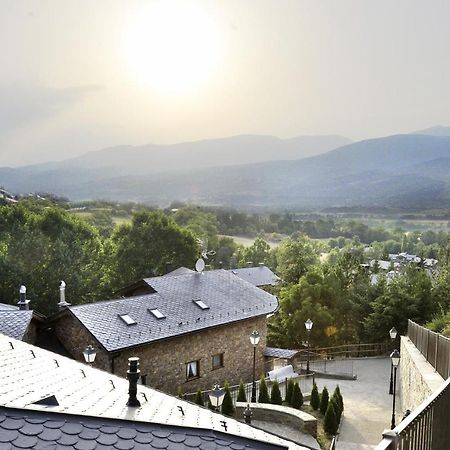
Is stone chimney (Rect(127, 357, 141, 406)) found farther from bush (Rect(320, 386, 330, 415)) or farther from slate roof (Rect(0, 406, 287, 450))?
bush (Rect(320, 386, 330, 415))

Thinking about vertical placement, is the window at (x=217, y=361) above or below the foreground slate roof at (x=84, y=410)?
below

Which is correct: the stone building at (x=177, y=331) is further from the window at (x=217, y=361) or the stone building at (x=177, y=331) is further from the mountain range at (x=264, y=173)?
the mountain range at (x=264, y=173)

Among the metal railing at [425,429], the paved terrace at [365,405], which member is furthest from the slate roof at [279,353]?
the metal railing at [425,429]

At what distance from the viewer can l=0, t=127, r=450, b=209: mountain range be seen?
69.6 metres

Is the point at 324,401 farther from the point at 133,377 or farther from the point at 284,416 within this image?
the point at 133,377

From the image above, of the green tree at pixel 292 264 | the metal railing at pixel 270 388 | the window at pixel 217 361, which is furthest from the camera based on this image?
the green tree at pixel 292 264

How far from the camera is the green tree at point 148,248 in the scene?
3578cm

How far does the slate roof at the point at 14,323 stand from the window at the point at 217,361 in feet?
22.4

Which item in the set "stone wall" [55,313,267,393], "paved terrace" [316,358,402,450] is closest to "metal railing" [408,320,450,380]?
"paved terrace" [316,358,402,450]

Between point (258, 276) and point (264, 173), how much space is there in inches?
2072

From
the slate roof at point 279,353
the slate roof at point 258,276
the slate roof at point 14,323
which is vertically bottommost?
the slate roof at point 258,276

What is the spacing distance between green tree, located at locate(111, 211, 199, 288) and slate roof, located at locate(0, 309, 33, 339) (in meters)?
20.7

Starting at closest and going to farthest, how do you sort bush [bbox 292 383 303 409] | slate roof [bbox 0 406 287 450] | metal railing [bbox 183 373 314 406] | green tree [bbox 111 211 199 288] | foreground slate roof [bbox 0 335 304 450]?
slate roof [bbox 0 406 287 450] < foreground slate roof [bbox 0 335 304 450] < bush [bbox 292 383 303 409] < metal railing [bbox 183 373 314 406] < green tree [bbox 111 211 199 288]

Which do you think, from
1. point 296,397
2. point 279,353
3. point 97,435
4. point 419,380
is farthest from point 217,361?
point 97,435
